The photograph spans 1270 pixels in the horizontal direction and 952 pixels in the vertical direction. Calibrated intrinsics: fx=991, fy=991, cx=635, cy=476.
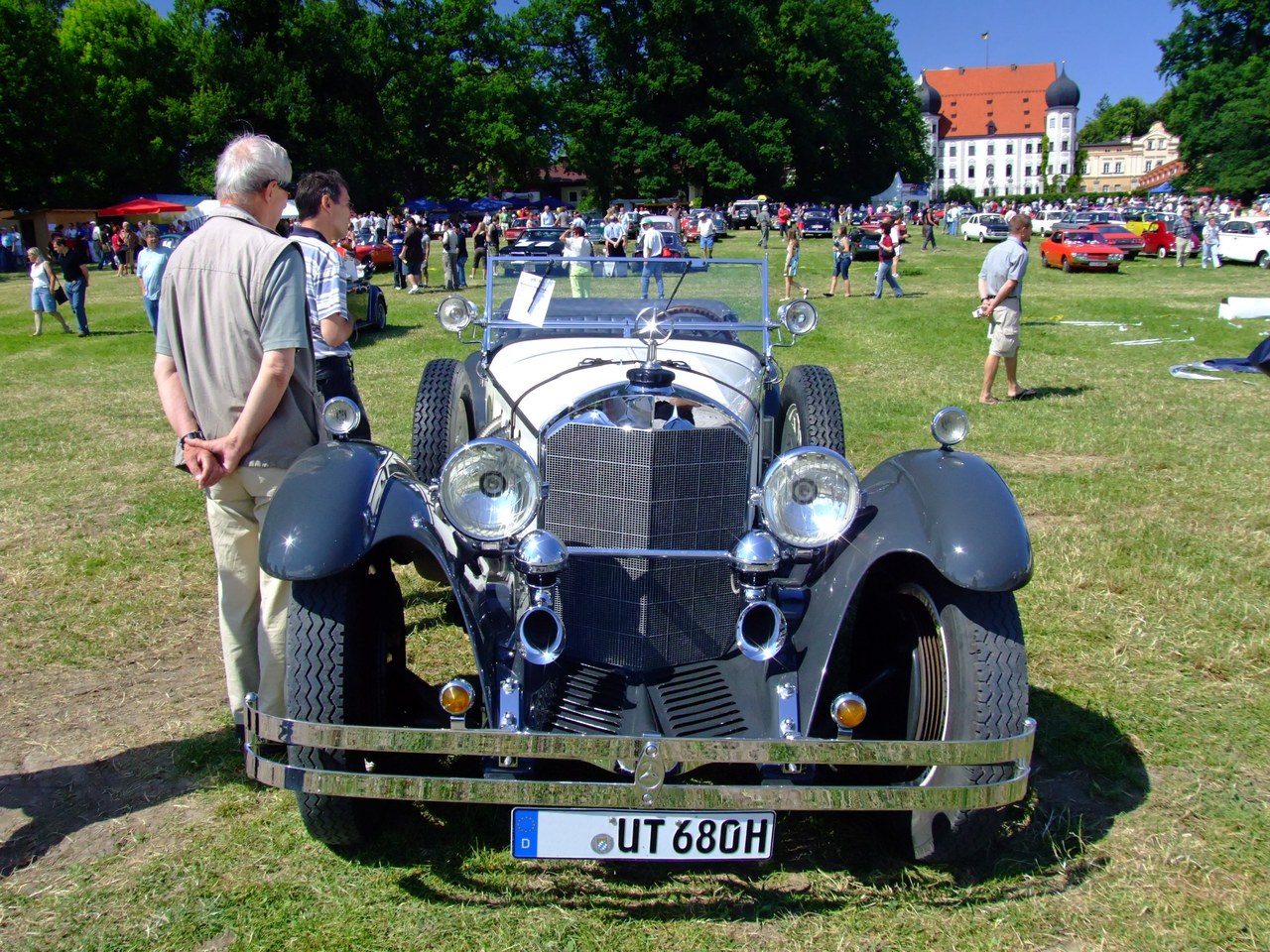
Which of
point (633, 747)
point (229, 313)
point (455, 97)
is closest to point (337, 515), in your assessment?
point (229, 313)

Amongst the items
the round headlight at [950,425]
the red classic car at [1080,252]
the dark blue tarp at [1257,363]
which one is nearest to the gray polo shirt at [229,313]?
the round headlight at [950,425]

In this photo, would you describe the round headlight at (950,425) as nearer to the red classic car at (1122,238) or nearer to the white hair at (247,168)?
the white hair at (247,168)

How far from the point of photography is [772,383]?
5.00 m

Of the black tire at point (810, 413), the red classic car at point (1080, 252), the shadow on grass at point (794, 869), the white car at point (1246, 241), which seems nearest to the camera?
the shadow on grass at point (794, 869)

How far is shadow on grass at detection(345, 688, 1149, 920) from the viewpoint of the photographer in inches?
109

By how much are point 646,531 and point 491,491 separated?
473 mm

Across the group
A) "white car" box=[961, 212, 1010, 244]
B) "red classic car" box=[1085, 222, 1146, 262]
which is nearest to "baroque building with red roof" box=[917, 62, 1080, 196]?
"white car" box=[961, 212, 1010, 244]

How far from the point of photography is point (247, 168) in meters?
3.13

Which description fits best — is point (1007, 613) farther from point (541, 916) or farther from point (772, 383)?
point (772, 383)

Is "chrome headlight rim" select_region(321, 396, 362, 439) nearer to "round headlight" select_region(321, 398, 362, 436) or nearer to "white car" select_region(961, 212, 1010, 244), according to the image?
"round headlight" select_region(321, 398, 362, 436)

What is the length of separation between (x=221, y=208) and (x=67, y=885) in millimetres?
→ 2068

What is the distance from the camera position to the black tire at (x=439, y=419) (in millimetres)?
4945

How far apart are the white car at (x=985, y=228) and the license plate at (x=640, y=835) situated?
40839mm

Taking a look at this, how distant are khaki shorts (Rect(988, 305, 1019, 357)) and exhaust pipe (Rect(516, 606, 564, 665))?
7.42 metres
